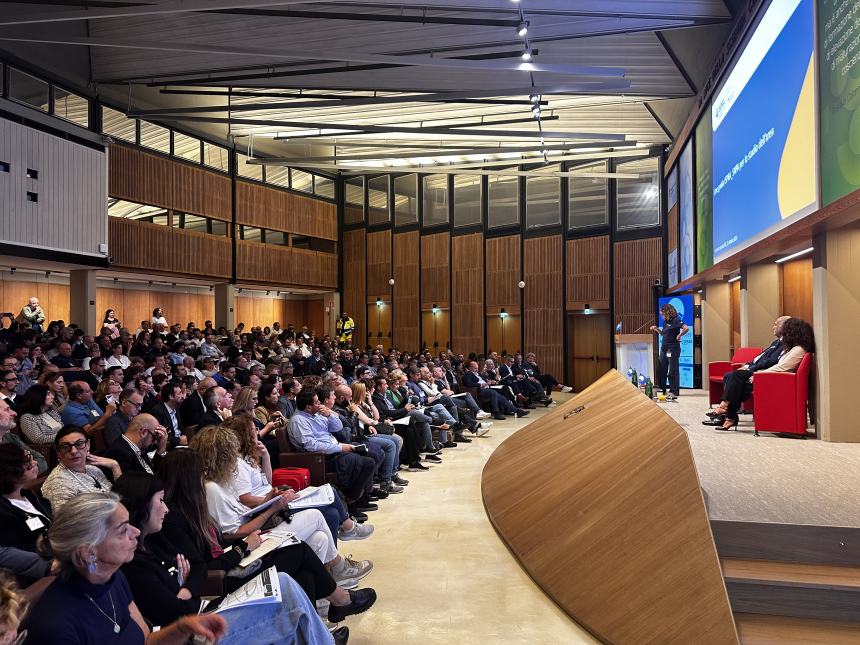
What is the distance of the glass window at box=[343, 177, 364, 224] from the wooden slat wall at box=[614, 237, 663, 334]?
7.68m

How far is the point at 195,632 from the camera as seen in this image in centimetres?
202

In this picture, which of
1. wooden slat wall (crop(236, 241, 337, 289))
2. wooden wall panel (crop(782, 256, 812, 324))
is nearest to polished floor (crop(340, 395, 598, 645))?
wooden wall panel (crop(782, 256, 812, 324))

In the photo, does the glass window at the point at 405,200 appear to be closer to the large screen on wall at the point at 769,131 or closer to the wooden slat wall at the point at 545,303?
the wooden slat wall at the point at 545,303

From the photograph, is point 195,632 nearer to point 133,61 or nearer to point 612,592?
point 612,592

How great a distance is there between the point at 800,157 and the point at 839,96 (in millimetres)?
806

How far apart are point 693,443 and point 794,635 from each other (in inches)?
99.7

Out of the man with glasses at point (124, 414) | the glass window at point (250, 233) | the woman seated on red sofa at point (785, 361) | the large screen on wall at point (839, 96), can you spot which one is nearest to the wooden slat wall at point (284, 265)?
the glass window at point (250, 233)

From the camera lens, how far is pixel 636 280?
1546 centimetres

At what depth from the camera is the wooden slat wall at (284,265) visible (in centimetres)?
1698

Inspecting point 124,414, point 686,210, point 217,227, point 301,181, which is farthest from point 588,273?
point 124,414

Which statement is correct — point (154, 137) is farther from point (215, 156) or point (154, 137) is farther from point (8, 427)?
point (8, 427)

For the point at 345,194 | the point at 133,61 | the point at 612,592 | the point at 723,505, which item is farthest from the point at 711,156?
the point at 345,194

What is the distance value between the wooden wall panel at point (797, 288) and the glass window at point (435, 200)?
11.3 meters

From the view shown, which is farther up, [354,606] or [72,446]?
[72,446]
